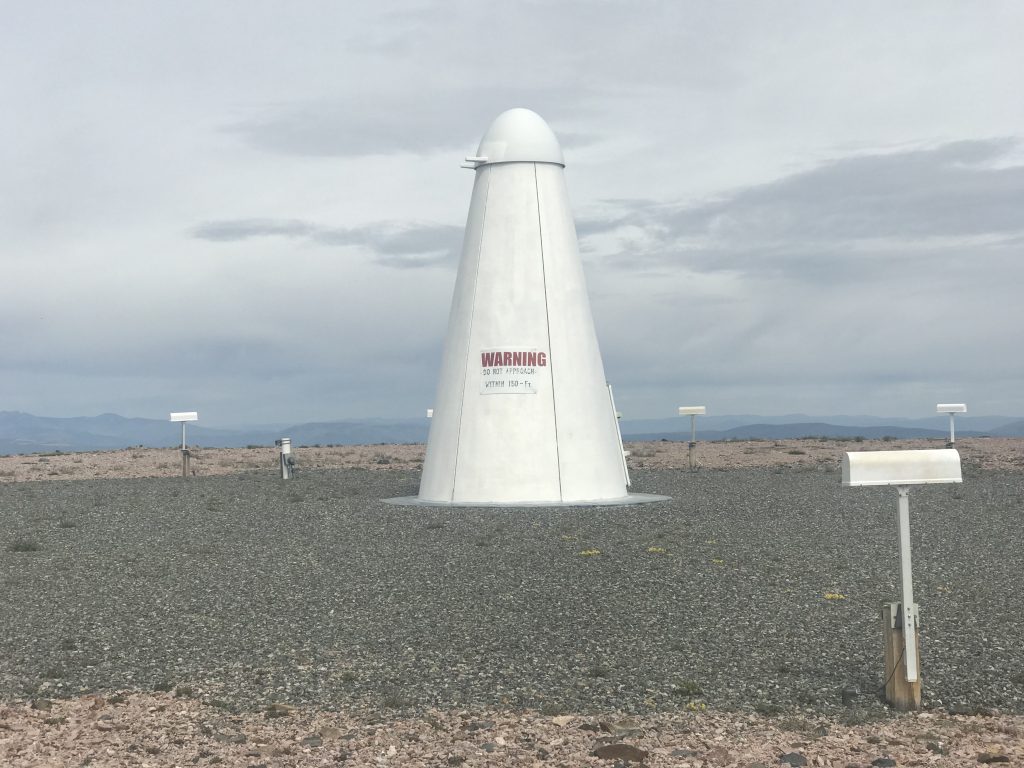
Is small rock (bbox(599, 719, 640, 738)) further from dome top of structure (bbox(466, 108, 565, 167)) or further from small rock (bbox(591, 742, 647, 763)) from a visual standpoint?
dome top of structure (bbox(466, 108, 565, 167))

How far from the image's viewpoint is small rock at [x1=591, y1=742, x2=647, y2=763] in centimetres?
725

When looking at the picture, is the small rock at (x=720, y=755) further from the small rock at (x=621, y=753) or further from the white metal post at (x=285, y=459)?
the white metal post at (x=285, y=459)

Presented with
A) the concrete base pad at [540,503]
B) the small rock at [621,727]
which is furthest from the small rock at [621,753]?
the concrete base pad at [540,503]

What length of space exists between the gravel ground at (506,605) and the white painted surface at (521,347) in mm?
964

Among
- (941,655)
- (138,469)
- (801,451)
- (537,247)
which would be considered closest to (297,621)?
(941,655)

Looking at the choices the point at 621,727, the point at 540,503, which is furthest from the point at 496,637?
the point at 540,503

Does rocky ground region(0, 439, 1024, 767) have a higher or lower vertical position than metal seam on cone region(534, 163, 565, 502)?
lower

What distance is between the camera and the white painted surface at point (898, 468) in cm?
823

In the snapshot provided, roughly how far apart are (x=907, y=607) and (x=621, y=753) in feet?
8.38

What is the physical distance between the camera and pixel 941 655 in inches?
382

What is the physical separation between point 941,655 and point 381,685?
4.55 metres

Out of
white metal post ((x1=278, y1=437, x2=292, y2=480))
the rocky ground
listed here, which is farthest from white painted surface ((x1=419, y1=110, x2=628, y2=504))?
white metal post ((x1=278, y1=437, x2=292, y2=480))

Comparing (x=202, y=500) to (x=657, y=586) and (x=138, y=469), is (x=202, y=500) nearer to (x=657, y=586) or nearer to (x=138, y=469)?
(x=657, y=586)

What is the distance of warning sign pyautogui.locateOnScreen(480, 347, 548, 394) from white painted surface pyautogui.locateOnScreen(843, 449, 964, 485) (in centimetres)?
1060
